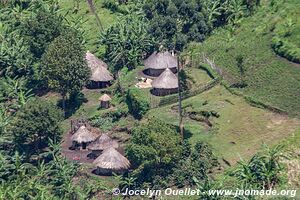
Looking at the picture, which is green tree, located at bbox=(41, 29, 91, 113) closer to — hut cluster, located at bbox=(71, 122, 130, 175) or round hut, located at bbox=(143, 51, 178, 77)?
hut cluster, located at bbox=(71, 122, 130, 175)

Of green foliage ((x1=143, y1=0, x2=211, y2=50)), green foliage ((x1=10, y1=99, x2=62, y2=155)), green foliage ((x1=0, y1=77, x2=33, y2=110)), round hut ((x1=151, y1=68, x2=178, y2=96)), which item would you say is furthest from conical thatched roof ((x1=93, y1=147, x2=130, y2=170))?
green foliage ((x1=143, y1=0, x2=211, y2=50))

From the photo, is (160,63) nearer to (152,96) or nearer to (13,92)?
(152,96)

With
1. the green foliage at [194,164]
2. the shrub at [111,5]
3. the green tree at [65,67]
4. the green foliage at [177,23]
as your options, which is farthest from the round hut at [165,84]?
the shrub at [111,5]

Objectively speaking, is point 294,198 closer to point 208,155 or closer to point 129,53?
point 208,155

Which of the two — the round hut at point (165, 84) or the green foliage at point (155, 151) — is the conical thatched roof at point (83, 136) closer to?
the green foliage at point (155, 151)

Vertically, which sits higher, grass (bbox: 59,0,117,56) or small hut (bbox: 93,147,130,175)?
small hut (bbox: 93,147,130,175)

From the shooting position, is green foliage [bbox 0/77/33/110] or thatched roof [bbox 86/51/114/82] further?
thatched roof [bbox 86/51/114/82]
